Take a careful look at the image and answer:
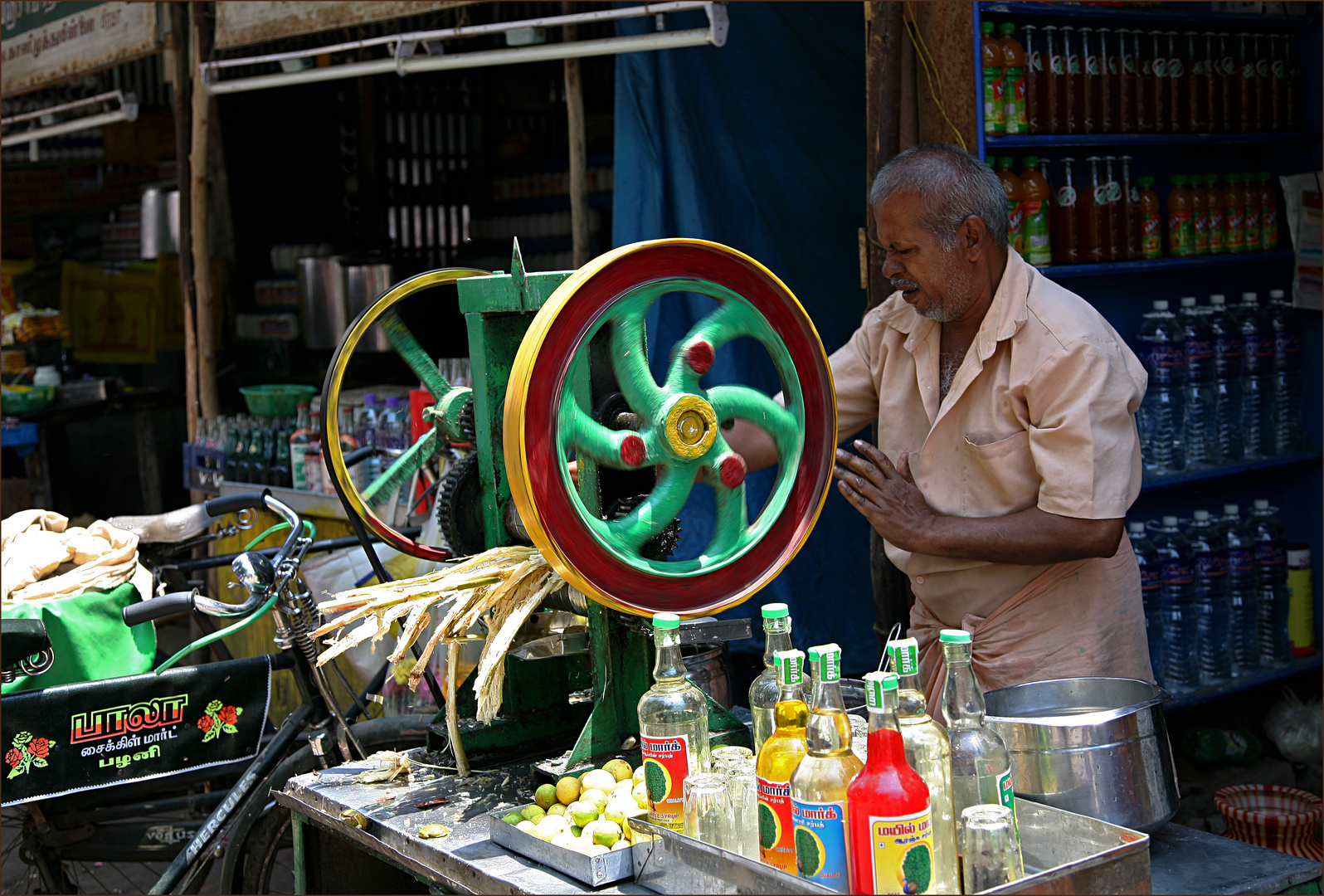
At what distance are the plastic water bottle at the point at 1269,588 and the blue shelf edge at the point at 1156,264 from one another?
2.80 ft

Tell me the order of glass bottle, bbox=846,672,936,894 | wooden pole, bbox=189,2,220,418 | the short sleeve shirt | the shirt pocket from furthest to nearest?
wooden pole, bbox=189,2,220,418 < the shirt pocket < the short sleeve shirt < glass bottle, bbox=846,672,936,894

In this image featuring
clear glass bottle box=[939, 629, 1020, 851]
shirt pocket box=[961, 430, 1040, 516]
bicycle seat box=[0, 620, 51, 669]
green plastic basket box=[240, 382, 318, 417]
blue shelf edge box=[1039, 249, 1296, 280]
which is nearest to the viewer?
clear glass bottle box=[939, 629, 1020, 851]

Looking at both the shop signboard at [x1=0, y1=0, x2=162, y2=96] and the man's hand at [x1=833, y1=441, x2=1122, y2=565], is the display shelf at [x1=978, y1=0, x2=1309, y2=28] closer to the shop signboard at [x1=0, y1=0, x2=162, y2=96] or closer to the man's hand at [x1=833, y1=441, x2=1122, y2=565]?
the man's hand at [x1=833, y1=441, x2=1122, y2=565]

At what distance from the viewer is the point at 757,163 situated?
4102 millimetres

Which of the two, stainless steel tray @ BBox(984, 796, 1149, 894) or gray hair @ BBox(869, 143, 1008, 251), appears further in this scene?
gray hair @ BBox(869, 143, 1008, 251)

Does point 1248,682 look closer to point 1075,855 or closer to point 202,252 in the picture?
point 1075,855

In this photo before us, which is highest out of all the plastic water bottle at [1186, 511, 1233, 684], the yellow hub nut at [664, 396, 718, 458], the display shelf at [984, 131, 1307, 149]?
the display shelf at [984, 131, 1307, 149]

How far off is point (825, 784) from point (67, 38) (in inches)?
245

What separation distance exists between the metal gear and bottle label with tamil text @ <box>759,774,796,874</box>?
91 cm

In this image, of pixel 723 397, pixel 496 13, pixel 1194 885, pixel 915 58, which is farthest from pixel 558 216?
pixel 1194 885

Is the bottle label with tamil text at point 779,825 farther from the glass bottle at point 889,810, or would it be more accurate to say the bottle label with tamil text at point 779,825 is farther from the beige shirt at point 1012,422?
the beige shirt at point 1012,422

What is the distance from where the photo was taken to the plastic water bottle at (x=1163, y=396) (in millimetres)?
4008

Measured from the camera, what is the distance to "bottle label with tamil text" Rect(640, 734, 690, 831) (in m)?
1.72

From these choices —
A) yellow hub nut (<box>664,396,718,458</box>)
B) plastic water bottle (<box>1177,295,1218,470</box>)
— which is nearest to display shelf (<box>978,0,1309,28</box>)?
plastic water bottle (<box>1177,295,1218,470</box>)
